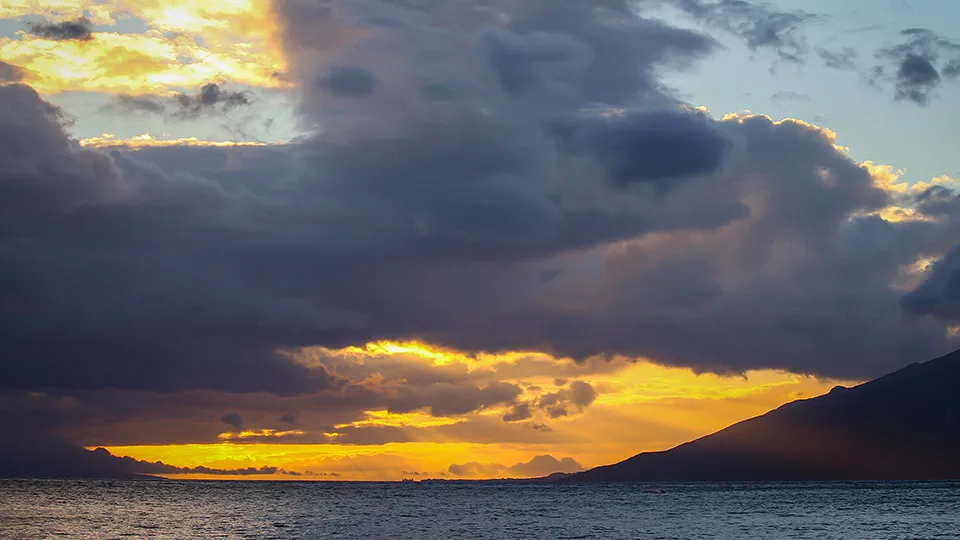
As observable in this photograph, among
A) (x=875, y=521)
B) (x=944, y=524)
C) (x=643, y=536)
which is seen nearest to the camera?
(x=643, y=536)

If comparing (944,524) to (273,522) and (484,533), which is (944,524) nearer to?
(484,533)

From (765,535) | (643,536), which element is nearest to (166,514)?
(643,536)

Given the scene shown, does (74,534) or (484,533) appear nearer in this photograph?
(74,534)

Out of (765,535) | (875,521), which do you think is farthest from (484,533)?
(875,521)

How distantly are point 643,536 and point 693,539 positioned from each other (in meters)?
8.75

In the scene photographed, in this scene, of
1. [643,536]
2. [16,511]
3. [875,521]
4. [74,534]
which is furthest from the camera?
[16,511]

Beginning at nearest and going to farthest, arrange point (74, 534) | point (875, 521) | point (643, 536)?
point (74, 534) < point (643, 536) < point (875, 521)

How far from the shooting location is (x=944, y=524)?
535ft

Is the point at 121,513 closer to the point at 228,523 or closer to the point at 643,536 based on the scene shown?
the point at 228,523

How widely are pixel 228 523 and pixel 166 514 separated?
3258 cm

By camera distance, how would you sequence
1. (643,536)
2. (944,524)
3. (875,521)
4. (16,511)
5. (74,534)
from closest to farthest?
Answer: (74,534) < (643,536) < (944,524) < (875,521) < (16,511)

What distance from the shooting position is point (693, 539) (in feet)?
447

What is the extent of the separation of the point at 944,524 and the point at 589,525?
5851cm

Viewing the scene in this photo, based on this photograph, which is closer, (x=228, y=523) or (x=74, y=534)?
(x=74, y=534)
